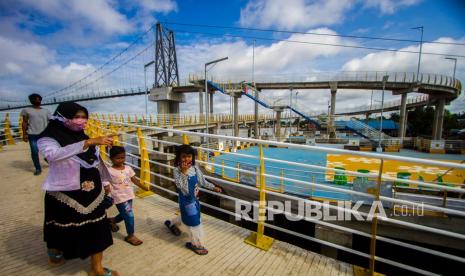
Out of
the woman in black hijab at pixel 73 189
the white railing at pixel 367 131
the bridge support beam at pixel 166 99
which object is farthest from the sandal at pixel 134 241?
the bridge support beam at pixel 166 99

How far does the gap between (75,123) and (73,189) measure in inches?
19.5

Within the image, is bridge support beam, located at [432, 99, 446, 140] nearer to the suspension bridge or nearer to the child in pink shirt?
the suspension bridge

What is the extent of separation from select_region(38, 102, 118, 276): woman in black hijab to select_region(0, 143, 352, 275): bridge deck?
15.1 inches

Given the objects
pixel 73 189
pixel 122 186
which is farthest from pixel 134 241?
pixel 73 189

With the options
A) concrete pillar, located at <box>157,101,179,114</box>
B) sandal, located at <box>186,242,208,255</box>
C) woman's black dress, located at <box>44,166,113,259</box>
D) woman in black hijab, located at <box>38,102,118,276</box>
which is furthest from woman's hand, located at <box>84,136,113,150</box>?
concrete pillar, located at <box>157,101,179,114</box>

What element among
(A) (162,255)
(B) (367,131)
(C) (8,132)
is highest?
(C) (8,132)

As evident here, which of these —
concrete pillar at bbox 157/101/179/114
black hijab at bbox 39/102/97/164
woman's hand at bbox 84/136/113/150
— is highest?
concrete pillar at bbox 157/101/179/114

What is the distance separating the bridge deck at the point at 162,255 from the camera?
6.18 feet

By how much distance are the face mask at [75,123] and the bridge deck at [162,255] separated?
4.22 ft

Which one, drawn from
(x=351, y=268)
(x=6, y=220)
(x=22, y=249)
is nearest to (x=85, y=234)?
(x=22, y=249)

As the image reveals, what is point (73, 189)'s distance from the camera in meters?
1.55

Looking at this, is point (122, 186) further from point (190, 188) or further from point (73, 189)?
point (190, 188)

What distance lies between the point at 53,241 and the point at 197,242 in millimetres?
1211

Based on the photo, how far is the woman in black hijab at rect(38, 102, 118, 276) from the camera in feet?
4.85
